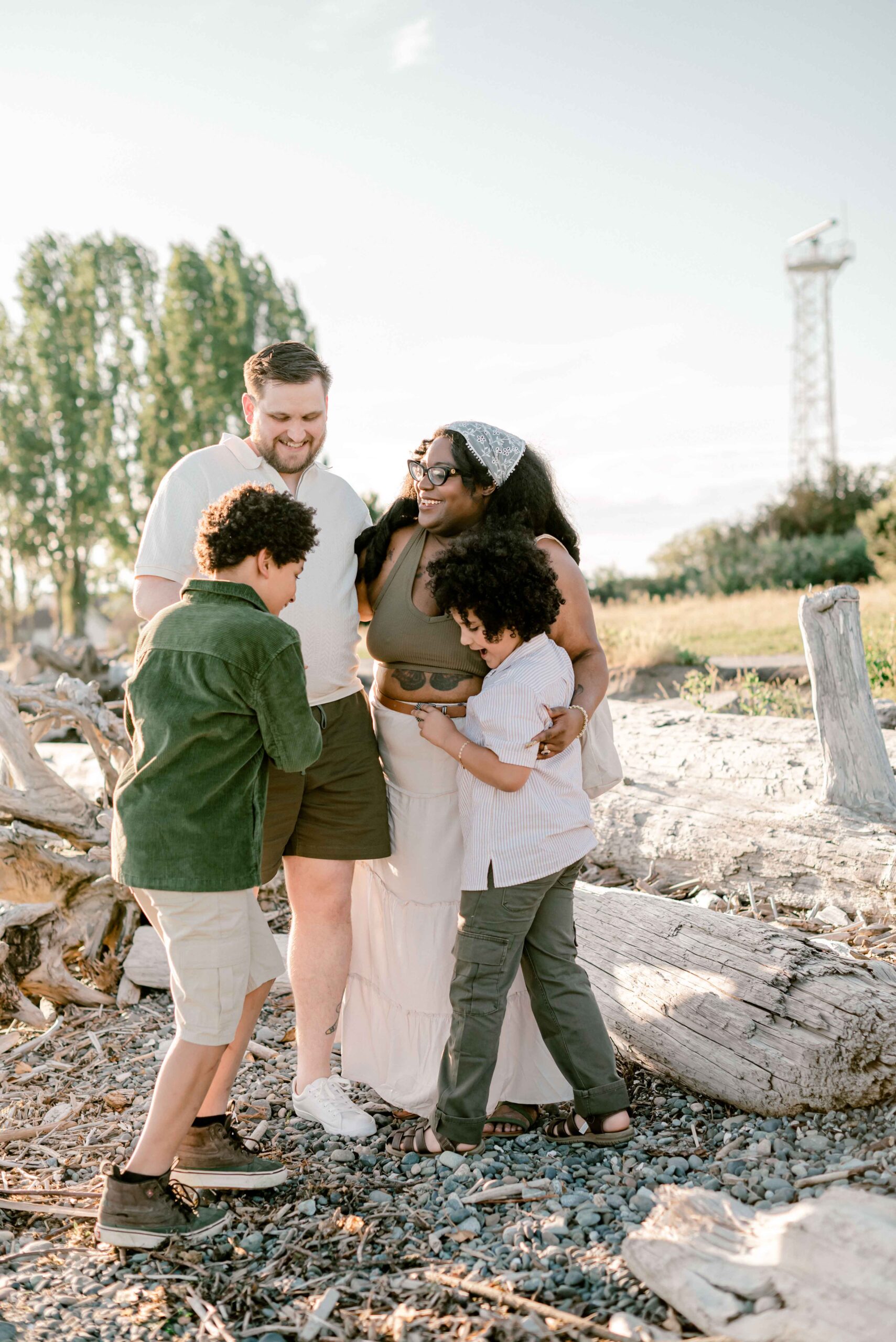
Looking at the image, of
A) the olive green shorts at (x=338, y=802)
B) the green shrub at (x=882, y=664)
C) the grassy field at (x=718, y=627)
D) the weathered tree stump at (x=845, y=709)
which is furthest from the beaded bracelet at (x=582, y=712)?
the grassy field at (x=718, y=627)

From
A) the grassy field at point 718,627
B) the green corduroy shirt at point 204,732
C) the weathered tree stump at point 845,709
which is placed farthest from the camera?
the grassy field at point 718,627

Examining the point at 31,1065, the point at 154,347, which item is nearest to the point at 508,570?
the point at 31,1065

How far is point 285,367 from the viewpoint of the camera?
3.16 meters

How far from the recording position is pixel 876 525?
2152cm

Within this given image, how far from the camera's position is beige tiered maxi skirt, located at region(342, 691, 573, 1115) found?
3.33 m

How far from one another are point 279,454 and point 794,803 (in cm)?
299

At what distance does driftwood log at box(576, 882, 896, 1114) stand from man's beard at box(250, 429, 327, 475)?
2035 millimetres

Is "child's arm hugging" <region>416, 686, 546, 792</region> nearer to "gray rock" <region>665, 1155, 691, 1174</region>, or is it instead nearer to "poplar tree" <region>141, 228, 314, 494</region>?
"gray rock" <region>665, 1155, 691, 1174</region>

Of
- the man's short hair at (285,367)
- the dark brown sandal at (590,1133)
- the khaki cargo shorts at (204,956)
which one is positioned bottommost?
the dark brown sandal at (590,1133)

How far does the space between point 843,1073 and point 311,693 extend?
1896 mm

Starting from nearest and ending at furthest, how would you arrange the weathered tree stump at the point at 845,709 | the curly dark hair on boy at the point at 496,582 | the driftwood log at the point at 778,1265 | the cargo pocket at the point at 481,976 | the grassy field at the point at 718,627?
1. the driftwood log at the point at 778,1265
2. the curly dark hair on boy at the point at 496,582
3. the cargo pocket at the point at 481,976
4. the weathered tree stump at the point at 845,709
5. the grassy field at the point at 718,627

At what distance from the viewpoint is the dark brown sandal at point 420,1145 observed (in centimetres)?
304

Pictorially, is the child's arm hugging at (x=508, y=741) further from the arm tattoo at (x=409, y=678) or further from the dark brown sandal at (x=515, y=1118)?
the dark brown sandal at (x=515, y=1118)

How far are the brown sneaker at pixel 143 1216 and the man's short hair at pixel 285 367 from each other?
7.30 feet
